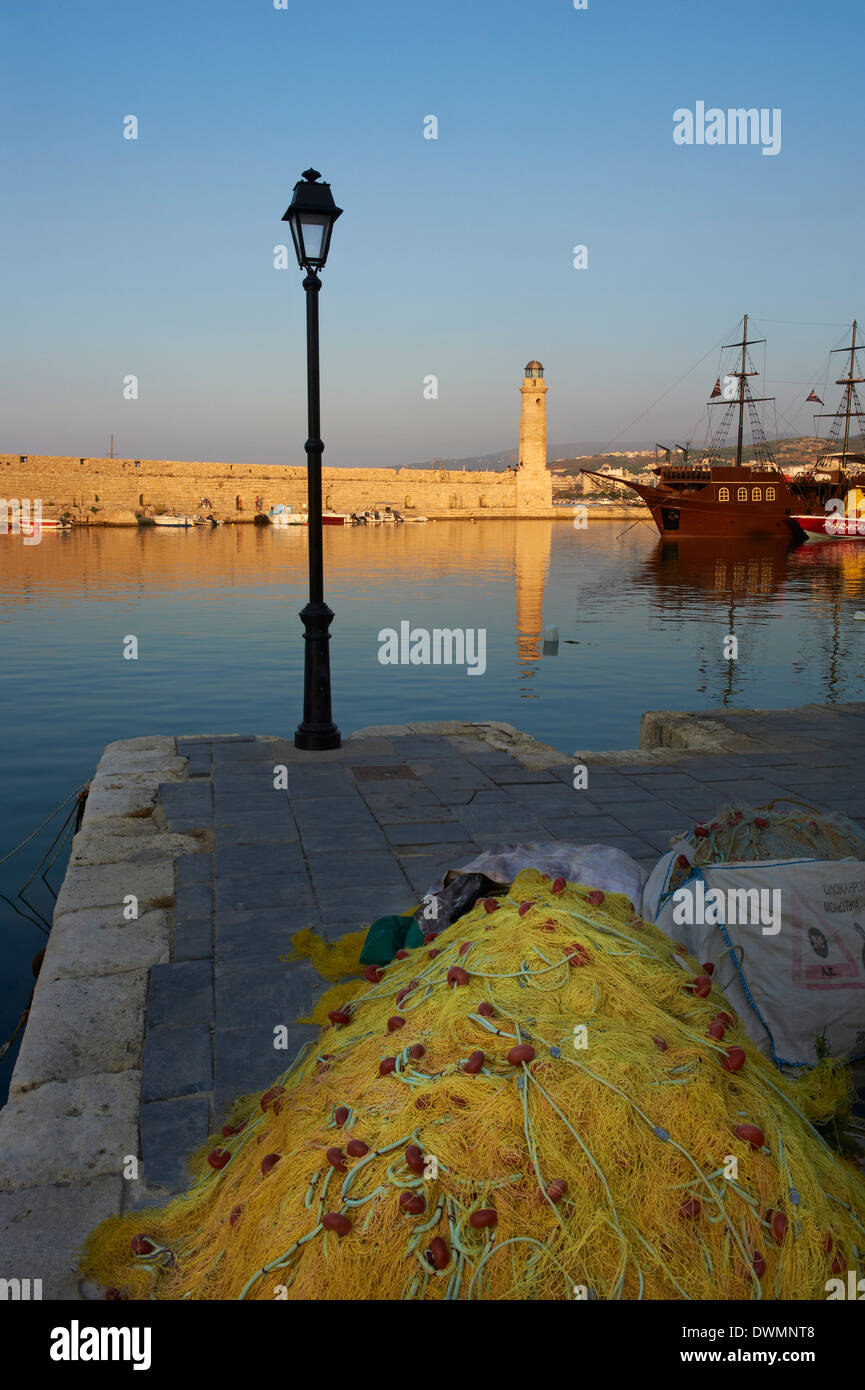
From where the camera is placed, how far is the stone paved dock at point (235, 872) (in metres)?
2.96

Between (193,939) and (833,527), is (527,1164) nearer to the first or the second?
(193,939)

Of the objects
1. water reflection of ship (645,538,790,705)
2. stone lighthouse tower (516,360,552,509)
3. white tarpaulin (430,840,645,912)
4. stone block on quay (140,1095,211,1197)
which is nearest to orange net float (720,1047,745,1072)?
white tarpaulin (430,840,645,912)

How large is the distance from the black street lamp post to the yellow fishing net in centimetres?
519

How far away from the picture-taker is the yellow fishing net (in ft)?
6.57

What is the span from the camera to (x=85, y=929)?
175 inches

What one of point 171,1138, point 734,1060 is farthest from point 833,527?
point 171,1138

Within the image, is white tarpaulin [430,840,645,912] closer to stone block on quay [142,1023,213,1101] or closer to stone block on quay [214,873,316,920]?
stone block on quay [142,1023,213,1101]

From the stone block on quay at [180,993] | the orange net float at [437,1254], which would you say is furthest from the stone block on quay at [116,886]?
the orange net float at [437,1254]

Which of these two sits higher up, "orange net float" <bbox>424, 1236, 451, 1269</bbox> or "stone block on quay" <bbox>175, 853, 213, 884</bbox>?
"orange net float" <bbox>424, 1236, 451, 1269</bbox>

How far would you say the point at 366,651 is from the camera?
2038 cm

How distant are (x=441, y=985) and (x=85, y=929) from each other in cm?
251

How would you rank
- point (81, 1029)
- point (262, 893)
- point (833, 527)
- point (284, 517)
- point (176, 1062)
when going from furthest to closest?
point (284, 517), point (833, 527), point (262, 893), point (81, 1029), point (176, 1062)

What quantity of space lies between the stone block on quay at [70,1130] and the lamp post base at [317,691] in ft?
15.5

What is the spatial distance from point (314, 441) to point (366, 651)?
12516 millimetres
